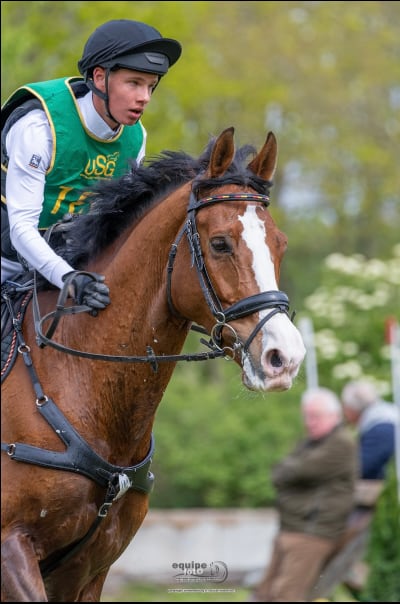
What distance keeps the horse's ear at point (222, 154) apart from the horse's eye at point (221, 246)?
1.14 feet

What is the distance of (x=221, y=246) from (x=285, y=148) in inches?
872

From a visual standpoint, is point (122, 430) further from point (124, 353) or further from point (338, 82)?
point (338, 82)

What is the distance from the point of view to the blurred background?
1375 cm

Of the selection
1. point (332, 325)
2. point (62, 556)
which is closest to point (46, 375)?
point (62, 556)

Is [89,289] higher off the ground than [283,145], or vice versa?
[283,145]

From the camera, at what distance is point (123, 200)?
16.5ft

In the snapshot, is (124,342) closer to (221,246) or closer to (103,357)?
(103,357)

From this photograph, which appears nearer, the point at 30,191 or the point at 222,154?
the point at 222,154

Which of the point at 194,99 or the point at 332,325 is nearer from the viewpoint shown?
the point at 332,325

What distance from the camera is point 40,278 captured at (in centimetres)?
508

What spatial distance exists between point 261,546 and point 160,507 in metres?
2.55

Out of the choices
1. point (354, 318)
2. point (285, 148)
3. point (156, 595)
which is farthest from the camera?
point (285, 148)

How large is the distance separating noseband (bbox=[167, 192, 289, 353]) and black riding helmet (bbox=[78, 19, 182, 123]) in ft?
2.55

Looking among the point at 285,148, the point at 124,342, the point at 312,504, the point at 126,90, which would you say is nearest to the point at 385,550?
the point at 312,504
